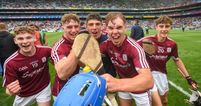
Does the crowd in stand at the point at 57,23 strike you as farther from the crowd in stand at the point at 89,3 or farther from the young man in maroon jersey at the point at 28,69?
the young man in maroon jersey at the point at 28,69

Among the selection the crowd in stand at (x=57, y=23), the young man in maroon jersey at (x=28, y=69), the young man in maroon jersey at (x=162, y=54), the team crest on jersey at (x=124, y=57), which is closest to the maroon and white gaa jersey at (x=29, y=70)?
the young man in maroon jersey at (x=28, y=69)

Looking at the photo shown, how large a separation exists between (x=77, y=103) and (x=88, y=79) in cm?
18

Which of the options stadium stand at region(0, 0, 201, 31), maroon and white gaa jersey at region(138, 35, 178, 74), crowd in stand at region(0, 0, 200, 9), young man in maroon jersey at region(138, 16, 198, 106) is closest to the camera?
young man in maroon jersey at region(138, 16, 198, 106)

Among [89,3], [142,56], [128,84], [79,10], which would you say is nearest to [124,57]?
[142,56]

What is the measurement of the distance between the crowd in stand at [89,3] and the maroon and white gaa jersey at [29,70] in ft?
257

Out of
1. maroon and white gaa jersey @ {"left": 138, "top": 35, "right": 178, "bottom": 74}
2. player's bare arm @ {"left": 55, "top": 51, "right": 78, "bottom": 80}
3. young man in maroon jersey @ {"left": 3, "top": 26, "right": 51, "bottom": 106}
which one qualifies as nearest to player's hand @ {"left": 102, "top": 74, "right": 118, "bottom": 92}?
player's bare arm @ {"left": 55, "top": 51, "right": 78, "bottom": 80}

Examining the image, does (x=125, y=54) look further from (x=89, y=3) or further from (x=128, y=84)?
(x=89, y=3)

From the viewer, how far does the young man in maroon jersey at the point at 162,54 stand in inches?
220

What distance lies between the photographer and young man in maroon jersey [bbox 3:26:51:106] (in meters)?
4.58

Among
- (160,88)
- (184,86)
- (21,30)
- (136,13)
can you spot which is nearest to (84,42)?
(21,30)

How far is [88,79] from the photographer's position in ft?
6.31

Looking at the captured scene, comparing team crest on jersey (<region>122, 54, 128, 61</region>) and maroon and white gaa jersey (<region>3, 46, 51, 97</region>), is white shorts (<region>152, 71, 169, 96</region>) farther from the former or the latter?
maroon and white gaa jersey (<region>3, 46, 51, 97</region>)

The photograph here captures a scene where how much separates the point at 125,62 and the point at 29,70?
1.76 meters

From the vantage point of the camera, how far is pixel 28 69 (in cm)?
487
